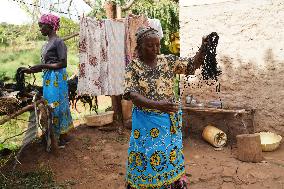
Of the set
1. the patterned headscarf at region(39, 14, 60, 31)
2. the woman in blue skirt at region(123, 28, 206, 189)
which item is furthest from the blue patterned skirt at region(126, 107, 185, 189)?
the patterned headscarf at region(39, 14, 60, 31)

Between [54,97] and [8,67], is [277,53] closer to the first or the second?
[54,97]

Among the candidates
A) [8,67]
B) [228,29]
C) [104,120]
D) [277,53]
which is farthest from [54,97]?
[8,67]

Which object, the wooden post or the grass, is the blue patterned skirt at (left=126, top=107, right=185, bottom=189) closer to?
the grass

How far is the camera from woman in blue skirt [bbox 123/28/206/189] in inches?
103

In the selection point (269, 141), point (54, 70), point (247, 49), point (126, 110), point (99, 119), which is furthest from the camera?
point (126, 110)

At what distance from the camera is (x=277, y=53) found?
17.7 feet

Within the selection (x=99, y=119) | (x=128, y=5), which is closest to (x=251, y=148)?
(x=99, y=119)

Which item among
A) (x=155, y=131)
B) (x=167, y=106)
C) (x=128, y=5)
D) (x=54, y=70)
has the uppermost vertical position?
(x=128, y=5)

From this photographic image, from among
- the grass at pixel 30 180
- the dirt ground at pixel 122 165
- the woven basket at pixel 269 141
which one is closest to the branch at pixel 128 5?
the dirt ground at pixel 122 165

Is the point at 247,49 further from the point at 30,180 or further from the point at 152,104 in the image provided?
the point at 30,180

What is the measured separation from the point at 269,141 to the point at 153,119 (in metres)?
3.39

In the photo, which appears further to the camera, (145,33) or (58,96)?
(58,96)

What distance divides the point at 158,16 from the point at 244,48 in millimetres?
5734

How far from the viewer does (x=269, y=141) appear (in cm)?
538
